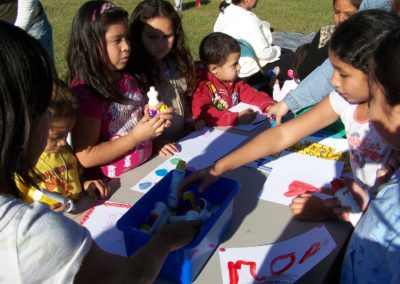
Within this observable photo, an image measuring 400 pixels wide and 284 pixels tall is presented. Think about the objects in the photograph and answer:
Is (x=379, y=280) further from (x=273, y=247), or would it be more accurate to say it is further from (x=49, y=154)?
Answer: (x=49, y=154)

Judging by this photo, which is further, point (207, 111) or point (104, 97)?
point (207, 111)

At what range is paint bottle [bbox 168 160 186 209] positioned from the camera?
1.13m

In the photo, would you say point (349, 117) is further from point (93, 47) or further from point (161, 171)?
point (93, 47)

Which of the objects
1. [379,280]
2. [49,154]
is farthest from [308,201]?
[49,154]

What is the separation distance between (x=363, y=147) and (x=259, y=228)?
0.47 m

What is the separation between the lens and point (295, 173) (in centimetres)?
145

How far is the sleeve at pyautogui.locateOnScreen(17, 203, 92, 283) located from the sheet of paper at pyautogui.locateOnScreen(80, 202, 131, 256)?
445 millimetres

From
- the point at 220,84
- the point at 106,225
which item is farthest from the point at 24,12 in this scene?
the point at 106,225

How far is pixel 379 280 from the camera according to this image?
0.93m

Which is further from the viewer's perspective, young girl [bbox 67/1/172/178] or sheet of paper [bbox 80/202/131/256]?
young girl [bbox 67/1/172/178]

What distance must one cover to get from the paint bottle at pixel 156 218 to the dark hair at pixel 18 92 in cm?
40

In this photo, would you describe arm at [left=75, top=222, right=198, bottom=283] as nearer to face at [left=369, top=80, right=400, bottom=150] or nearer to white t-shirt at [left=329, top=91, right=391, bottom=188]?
face at [left=369, top=80, right=400, bottom=150]

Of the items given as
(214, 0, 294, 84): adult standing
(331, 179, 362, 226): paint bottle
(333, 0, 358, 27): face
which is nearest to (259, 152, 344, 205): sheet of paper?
(331, 179, 362, 226): paint bottle

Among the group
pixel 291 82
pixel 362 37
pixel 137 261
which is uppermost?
pixel 362 37
